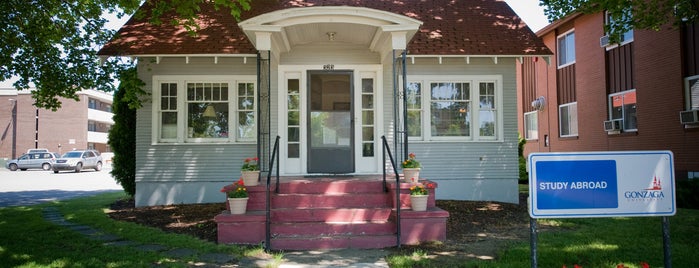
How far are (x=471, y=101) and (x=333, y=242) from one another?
537 cm

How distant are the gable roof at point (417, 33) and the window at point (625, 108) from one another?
5483 mm

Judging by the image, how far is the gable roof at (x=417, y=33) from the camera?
947cm

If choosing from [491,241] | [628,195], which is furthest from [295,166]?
[628,195]

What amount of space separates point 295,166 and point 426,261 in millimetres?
4637

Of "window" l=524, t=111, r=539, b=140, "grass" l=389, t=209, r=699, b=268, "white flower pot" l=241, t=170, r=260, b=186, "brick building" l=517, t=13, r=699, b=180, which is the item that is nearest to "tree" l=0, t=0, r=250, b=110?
"white flower pot" l=241, t=170, r=260, b=186

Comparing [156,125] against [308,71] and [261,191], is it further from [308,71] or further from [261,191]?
[261,191]

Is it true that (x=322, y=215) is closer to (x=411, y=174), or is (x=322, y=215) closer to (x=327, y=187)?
(x=327, y=187)

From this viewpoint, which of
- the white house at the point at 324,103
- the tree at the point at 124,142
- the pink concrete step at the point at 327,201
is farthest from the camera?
the tree at the point at 124,142

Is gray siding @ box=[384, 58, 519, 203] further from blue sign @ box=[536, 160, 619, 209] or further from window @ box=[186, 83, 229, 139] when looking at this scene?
blue sign @ box=[536, 160, 619, 209]

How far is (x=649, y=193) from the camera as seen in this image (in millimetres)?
3844

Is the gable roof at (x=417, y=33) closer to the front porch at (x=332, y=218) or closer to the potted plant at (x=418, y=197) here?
the front porch at (x=332, y=218)

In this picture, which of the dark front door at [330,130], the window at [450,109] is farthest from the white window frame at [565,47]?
the dark front door at [330,130]

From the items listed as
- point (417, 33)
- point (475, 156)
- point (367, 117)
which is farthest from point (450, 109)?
point (367, 117)

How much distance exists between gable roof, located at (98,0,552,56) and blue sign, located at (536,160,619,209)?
605 cm
